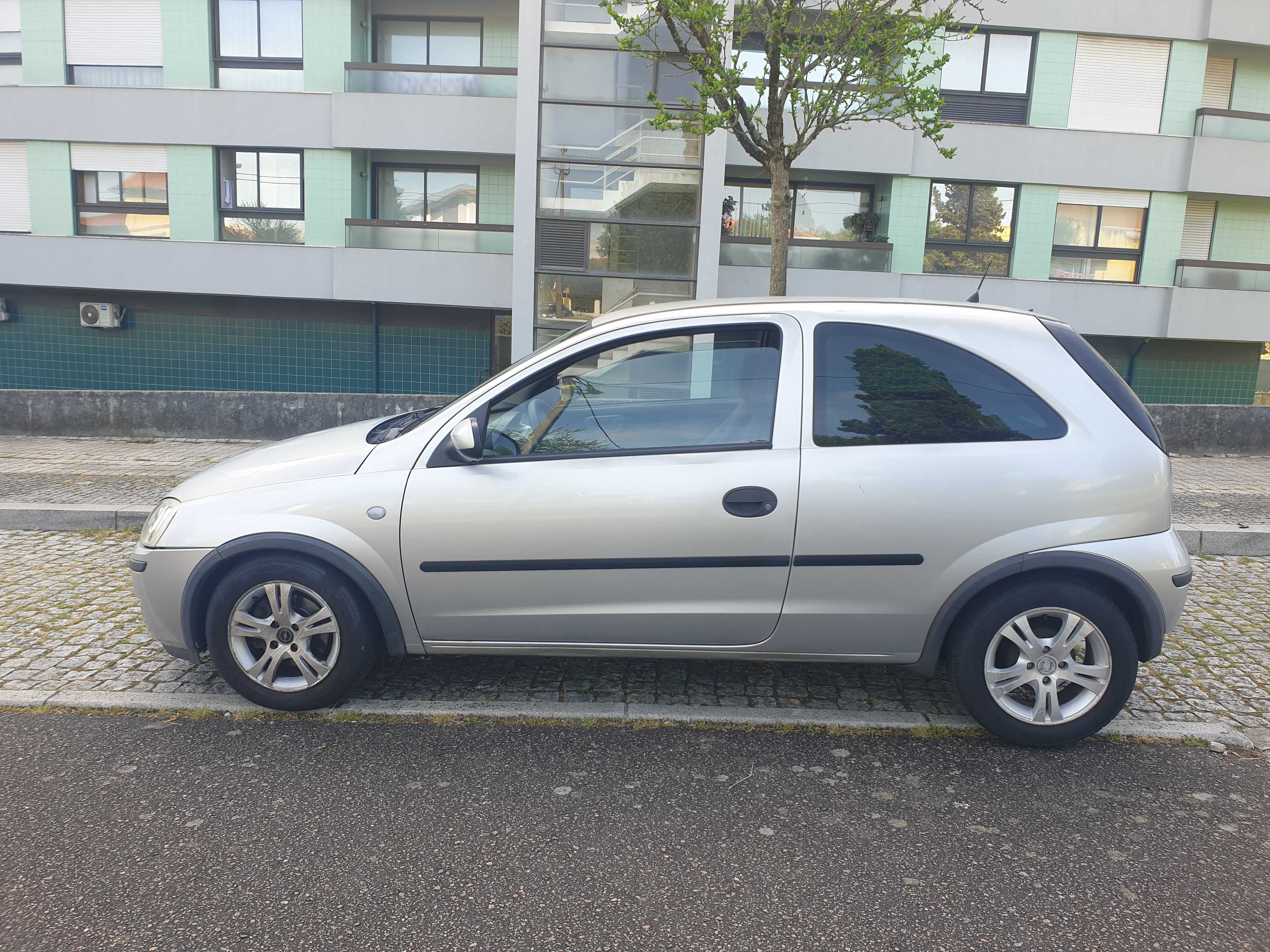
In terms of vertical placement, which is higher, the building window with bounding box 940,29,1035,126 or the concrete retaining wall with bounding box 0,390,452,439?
the building window with bounding box 940,29,1035,126

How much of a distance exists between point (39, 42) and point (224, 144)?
152 inches

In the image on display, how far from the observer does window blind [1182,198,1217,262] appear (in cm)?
1758

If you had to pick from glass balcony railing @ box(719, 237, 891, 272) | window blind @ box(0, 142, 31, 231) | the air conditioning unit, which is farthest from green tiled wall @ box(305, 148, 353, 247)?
glass balcony railing @ box(719, 237, 891, 272)

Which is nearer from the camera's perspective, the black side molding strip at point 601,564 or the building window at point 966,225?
Result: the black side molding strip at point 601,564

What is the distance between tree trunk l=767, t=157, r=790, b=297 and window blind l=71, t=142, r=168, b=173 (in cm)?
1324

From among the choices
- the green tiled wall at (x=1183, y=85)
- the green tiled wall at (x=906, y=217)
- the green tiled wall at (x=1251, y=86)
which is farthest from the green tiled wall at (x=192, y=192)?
the green tiled wall at (x=1251, y=86)

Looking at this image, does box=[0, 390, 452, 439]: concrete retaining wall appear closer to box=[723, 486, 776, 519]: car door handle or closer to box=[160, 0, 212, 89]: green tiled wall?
box=[160, 0, 212, 89]: green tiled wall

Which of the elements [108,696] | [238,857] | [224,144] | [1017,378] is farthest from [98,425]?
[1017,378]

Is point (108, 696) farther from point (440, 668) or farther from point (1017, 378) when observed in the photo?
point (1017, 378)

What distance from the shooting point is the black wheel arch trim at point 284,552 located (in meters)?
3.88

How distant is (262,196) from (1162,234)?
16.4m

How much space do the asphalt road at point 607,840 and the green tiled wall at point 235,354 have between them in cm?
1381

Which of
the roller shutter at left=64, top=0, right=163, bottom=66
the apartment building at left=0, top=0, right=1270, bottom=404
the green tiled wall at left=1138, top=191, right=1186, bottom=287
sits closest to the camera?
the apartment building at left=0, top=0, right=1270, bottom=404

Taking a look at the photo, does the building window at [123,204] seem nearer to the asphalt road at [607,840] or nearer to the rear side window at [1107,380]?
the asphalt road at [607,840]
